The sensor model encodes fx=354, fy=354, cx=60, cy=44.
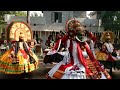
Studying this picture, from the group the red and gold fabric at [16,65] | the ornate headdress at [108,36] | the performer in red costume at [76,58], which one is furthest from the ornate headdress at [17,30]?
the ornate headdress at [108,36]

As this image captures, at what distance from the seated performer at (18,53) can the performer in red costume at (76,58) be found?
63cm

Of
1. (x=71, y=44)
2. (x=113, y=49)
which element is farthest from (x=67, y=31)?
(x=113, y=49)

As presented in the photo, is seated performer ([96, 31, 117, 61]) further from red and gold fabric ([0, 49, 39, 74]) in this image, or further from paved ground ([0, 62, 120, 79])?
red and gold fabric ([0, 49, 39, 74])

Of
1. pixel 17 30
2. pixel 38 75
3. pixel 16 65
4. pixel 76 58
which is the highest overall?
pixel 17 30

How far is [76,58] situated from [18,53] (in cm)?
127

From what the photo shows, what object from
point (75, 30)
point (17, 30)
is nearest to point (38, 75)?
point (17, 30)

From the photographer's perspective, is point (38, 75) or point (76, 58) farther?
point (38, 75)

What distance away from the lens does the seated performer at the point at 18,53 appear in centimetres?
694

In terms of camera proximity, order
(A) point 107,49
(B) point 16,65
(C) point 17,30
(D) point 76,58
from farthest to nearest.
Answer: (A) point 107,49
(C) point 17,30
(B) point 16,65
(D) point 76,58

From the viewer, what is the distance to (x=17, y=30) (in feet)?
23.2

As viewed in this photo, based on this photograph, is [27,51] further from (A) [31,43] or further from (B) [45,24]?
(B) [45,24]

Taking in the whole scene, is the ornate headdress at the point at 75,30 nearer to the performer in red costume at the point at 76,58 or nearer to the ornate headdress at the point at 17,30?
the performer in red costume at the point at 76,58

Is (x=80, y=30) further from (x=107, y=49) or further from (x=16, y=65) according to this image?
(x=16, y=65)
